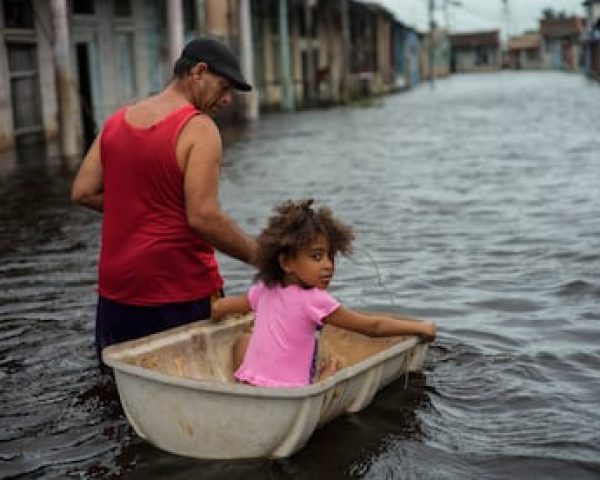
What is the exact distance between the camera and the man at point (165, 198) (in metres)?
3.95

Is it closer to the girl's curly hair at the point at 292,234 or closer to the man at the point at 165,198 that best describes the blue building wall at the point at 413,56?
the man at the point at 165,198

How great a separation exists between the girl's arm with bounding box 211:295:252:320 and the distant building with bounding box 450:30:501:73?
107202 millimetres

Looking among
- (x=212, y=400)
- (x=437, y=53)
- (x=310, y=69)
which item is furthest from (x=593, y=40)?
(x=212, y=400)

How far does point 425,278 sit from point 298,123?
18200mm

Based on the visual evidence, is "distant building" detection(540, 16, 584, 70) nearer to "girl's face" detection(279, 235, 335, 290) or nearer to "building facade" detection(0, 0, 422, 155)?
"building facade" detection(0, 0, 422, 155)

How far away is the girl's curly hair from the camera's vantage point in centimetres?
387

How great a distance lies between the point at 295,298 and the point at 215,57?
101 cm

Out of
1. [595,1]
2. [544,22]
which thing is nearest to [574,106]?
[595,1]

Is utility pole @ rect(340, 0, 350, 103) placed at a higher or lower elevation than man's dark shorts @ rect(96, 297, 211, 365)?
higher

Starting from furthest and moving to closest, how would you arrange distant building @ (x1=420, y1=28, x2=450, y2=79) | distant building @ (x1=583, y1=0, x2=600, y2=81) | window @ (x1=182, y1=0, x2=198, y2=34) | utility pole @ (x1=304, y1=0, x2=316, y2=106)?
distant building @ (x1=420, y1=28, x2=450, y2=79) → distant building @ (x1=583, y1=0, x2=600, y2=81) → utility pole @ (x1=304, y1=0, x2=316, y2=106) → window @ (x1=182, y1=0, x2=198, y2=34)

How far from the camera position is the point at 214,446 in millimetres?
3883

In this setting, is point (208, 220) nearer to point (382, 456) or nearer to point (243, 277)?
point (382, 456)

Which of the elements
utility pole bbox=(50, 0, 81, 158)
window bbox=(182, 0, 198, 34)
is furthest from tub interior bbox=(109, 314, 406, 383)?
window bbox=(182, 0, 198, 34)

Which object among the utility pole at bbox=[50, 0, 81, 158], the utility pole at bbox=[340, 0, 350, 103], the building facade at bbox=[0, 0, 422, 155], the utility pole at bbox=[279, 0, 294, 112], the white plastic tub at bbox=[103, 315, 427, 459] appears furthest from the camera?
the utility pole at bbox=[340, 0, 350, 103]
